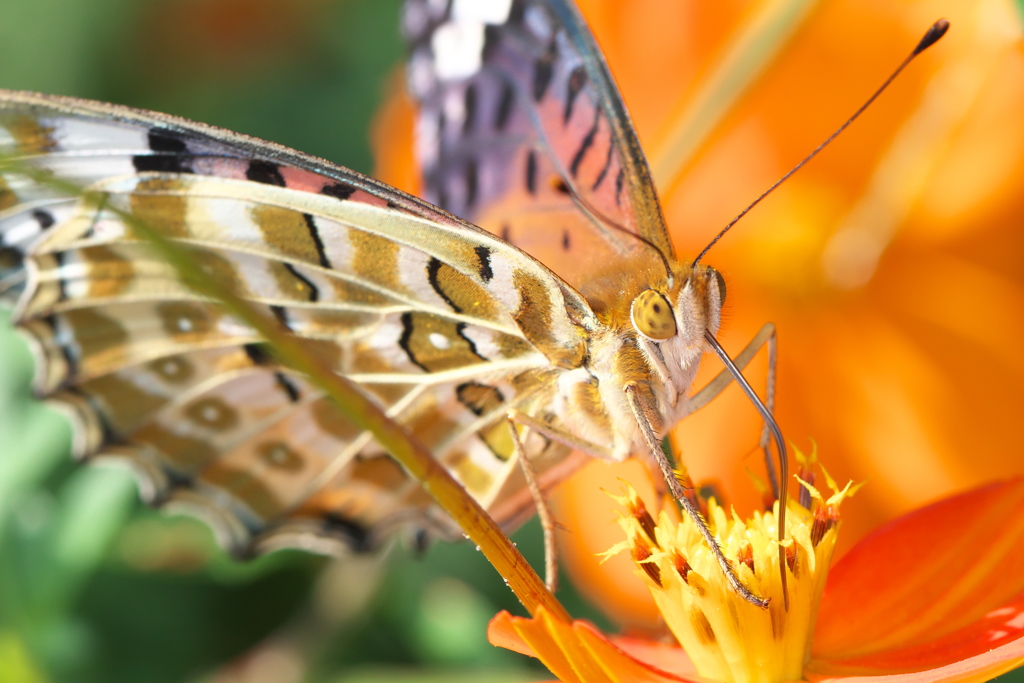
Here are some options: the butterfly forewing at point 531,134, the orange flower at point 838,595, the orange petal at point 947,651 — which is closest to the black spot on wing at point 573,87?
the butterfly forewing at point 531,134

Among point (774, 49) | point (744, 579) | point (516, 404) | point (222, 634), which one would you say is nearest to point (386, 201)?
point (516, 404)

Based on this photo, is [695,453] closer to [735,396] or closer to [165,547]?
[735,396]

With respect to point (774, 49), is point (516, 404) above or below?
below

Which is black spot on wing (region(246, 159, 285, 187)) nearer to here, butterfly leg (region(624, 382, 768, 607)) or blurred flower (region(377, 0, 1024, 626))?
butterfly leg (region(624, 382, 768, 607))

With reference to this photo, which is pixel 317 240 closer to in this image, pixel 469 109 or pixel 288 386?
pixel 288 386

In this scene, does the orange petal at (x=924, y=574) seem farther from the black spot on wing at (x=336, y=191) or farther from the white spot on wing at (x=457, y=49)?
the white spot on wing at (x=457, y=49)

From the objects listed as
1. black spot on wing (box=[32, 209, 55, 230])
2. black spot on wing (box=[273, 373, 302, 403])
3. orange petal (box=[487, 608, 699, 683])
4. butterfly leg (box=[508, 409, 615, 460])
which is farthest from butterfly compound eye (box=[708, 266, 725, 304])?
black spot on wing (box=[32, 209, 55, 230])
